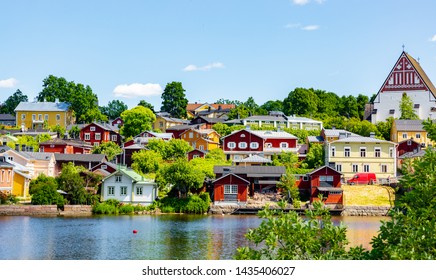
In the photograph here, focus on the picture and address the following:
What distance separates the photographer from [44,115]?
176 ft

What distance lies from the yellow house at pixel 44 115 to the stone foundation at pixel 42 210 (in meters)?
25.5

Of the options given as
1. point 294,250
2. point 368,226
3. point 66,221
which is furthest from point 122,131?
point 294,250

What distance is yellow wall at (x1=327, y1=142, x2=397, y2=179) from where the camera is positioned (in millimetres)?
35625

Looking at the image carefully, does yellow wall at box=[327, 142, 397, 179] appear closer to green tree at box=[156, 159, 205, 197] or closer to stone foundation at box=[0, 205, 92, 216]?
green tree at box=[156, 159, 205, 197]

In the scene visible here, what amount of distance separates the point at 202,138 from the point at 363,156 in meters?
11.9

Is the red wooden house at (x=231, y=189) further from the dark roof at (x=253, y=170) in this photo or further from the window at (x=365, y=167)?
the window at (x=365, y=167)

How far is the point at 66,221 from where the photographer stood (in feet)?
81.5

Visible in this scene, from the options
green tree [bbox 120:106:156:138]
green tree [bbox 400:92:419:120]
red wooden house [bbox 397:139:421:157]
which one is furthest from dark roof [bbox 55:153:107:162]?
green tree [bbox 400:92:419:120]

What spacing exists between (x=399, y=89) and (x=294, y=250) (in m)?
41.7

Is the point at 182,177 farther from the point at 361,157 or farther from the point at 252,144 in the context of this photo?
the point at 252,144

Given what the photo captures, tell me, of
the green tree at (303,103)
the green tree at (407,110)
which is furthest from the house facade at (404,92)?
the green tree at (303,103)

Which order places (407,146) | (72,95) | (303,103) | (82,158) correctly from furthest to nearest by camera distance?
(303,103), (72,95), (407,146), (82,158)

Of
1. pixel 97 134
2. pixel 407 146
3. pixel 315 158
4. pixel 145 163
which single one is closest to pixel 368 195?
pixel 315 158

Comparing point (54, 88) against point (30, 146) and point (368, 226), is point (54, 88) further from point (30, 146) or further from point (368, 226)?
point (368, 226)
